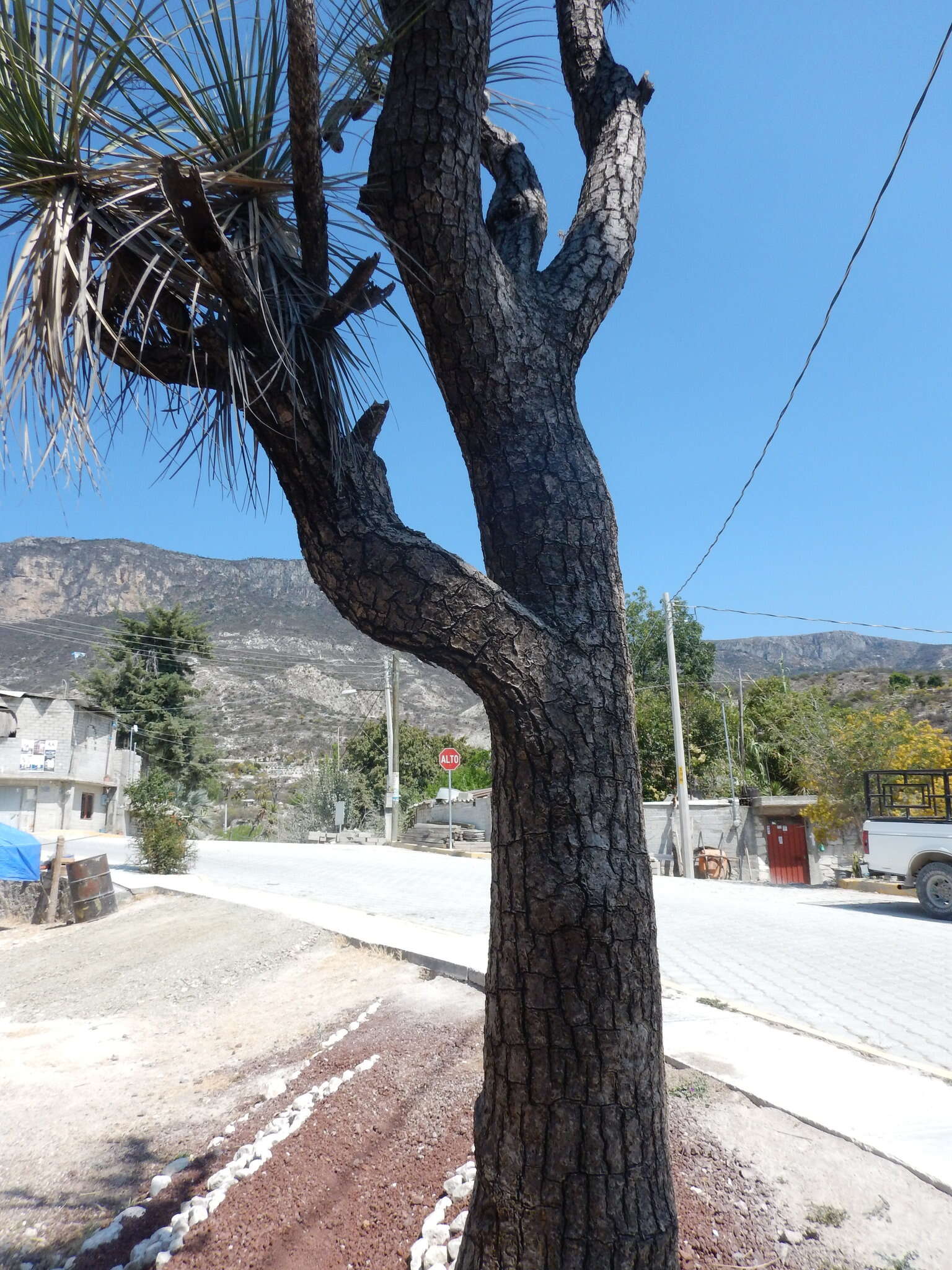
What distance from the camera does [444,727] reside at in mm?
76438

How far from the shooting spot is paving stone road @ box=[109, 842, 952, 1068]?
20.2 feet

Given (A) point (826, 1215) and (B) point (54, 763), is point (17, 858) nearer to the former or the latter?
(A) point (826, 1215)

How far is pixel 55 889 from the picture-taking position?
12.9 m

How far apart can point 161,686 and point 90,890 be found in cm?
3343

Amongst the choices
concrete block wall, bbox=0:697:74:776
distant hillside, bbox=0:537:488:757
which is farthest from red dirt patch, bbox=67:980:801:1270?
concrete block wall, bbox=0:697:74:776

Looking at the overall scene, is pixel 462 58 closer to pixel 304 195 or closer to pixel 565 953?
pixel 304 195

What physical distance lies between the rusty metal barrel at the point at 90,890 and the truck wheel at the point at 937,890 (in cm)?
1166

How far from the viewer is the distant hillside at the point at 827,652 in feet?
392

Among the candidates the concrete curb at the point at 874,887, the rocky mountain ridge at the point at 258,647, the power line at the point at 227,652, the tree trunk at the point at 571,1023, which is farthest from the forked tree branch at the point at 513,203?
the power line at the point at 227,652

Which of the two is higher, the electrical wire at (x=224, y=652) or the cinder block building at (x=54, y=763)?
the electrical wire at (x=224, y=652)

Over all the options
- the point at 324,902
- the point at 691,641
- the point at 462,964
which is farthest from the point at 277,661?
the point at 462,964

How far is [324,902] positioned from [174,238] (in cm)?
1156

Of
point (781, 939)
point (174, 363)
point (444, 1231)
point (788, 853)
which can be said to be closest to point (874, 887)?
point (788, 853)

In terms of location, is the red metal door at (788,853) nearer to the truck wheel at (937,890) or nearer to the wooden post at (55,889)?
the truck wheel at (937,890)
